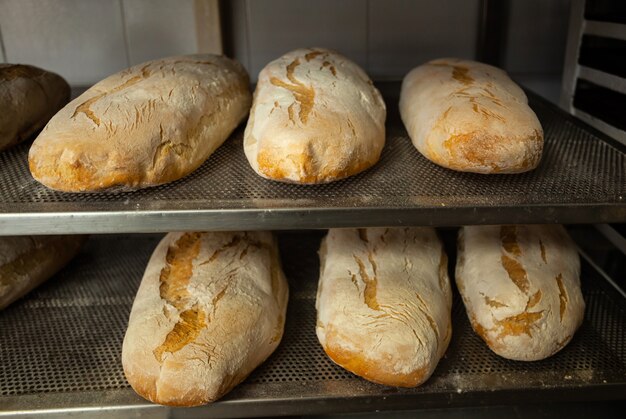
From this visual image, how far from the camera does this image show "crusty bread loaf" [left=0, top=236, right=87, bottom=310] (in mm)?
1197

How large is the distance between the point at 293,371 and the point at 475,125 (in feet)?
1.94

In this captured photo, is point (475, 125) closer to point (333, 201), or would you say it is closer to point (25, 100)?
point (333, 201)

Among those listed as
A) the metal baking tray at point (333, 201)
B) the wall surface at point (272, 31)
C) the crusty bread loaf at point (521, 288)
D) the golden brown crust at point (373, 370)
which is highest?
the wall surface at point (272, 31)

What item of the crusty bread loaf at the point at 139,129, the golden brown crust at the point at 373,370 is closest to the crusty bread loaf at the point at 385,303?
the golden brown crust at the point at 373,370

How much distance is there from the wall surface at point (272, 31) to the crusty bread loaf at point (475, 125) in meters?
0.41

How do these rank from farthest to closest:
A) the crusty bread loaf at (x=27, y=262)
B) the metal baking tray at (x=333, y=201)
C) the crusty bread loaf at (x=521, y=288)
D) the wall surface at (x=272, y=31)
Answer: the wall surface at (x=272, y=31) < the crusty bread loaf at (x=27, y=262) < the crusty bread loaf at (x=521, y=288) < the metal baking tray at (x=333, y=201)

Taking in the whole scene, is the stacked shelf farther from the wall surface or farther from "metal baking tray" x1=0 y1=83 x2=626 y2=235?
the wall surface

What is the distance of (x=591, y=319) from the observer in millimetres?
1188

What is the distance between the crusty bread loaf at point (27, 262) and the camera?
1197mm

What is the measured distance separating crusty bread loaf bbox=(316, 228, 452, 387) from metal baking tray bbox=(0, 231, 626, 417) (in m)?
0.05

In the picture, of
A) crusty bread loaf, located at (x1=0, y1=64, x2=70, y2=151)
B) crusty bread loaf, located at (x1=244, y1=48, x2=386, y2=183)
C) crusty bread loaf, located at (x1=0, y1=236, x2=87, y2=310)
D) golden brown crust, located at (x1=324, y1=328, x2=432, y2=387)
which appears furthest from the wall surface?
golden brown crust, located at (x1=324, y1=328, x2=432, y2=387)

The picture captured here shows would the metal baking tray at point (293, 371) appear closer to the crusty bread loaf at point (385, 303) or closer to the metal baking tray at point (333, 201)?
the crusty bread loaf at point (385, 303)

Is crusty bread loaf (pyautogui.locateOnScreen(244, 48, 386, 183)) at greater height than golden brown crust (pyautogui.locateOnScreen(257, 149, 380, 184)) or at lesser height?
greater

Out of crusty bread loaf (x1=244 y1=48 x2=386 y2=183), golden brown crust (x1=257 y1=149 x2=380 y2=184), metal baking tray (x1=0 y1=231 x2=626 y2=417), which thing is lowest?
metal baking tray (x1=0 y1=231 x2=626 y2=417)
